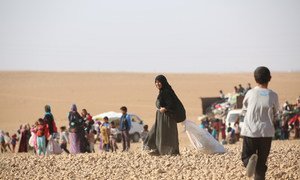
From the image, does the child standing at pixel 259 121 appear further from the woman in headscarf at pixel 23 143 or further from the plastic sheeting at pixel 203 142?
the woman in headscarf at pixel 23 143

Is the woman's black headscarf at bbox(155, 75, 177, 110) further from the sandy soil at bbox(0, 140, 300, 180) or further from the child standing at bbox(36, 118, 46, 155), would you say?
the child standing at bbox(36, 118, 46, 155)

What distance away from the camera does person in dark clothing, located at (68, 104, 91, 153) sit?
17641mm

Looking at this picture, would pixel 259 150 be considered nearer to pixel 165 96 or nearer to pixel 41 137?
pixel 165 96

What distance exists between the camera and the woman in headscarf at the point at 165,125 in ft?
44.0

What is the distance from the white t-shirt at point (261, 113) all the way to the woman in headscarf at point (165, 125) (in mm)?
5060

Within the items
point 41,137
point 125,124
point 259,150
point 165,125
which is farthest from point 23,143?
point 259,150

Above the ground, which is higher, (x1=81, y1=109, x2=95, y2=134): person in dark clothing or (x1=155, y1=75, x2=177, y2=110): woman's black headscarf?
(x1=155, y1=75, x2=177, y2=110): woman's black headscarf

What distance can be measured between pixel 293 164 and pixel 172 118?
322 cm

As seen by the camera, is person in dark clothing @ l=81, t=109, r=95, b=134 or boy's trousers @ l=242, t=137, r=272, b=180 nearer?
boy's trousers @ l=242, t=137, r=272, b=180

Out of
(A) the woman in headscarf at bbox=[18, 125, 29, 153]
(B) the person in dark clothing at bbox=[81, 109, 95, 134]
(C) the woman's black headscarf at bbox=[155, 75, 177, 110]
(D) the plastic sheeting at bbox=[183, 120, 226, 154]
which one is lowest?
(A) the woman in headscarf at bbox=[18, 125, 29, 153]

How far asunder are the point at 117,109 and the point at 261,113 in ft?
156

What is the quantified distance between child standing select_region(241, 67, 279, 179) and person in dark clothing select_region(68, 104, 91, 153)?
964cm

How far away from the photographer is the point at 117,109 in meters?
55.7

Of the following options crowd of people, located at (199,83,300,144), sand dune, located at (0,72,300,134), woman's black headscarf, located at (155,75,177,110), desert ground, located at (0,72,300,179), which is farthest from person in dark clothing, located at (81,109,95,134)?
sand dune, located at (0,72,300,134)
